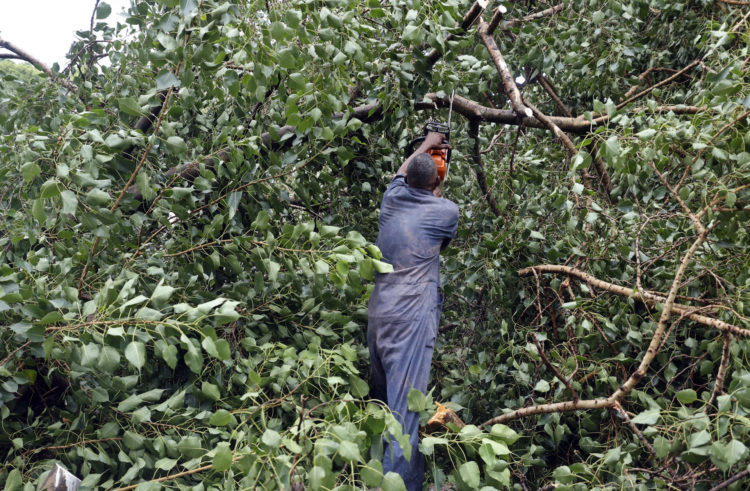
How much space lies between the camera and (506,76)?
3.38 meters

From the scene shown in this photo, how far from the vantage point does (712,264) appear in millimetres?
2613

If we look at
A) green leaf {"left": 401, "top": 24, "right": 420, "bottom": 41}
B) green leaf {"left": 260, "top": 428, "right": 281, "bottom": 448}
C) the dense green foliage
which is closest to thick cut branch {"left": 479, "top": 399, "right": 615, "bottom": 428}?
the dense green foliage

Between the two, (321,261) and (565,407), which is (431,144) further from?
(565,407)

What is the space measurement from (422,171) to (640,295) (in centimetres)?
109

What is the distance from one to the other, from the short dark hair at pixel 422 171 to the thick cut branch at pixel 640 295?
0.65 metres

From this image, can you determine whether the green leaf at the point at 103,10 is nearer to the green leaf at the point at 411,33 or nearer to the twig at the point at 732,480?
the green leaf at the point at 411,33

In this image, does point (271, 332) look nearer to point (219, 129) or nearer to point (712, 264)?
point (219, 129)

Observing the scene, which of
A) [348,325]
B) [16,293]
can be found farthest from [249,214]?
[16,293]

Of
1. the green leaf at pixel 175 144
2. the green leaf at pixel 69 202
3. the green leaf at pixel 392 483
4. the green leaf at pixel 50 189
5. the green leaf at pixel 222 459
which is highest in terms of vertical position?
the green leaf at pixel 175 144

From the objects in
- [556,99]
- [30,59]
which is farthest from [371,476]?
[30,59]

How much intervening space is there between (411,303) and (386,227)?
41cm

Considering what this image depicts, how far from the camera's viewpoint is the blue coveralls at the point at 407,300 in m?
2.66

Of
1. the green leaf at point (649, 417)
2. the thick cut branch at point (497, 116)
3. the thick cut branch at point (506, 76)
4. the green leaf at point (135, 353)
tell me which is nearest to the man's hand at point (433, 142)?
the thick cut branch at point (497, 116)

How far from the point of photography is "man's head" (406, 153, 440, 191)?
2.93m
